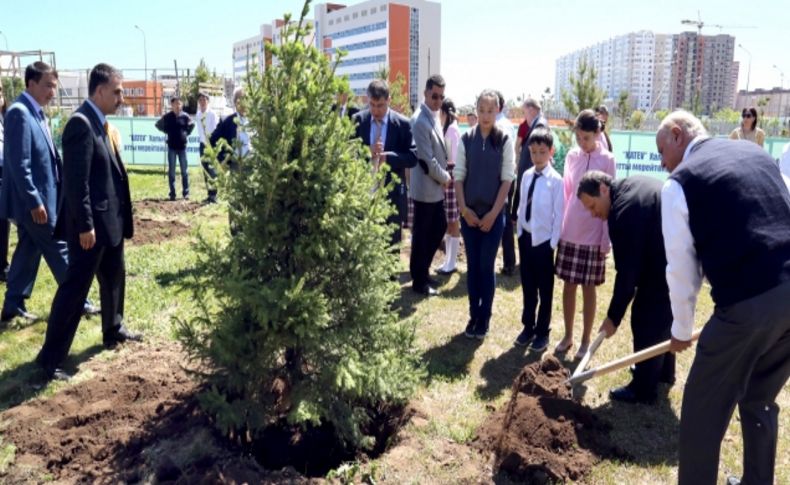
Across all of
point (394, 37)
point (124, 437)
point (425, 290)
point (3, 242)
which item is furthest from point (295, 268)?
point (394, 37)

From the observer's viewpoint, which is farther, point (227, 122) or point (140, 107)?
point (140, 107)

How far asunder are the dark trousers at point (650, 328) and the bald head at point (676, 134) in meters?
1.35

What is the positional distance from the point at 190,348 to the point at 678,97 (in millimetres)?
117352

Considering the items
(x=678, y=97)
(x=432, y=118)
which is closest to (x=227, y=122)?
(x=432, y=118)

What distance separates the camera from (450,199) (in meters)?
7.72

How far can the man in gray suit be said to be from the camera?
6.40 metres

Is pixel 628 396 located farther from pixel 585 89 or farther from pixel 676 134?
pixel 585 89

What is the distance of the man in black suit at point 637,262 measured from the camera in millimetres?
4125

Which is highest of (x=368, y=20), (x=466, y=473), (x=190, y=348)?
(x=368, y=20)

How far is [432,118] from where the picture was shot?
6.46m

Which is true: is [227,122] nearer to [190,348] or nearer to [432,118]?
[432,118]

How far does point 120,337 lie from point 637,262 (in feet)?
14.1

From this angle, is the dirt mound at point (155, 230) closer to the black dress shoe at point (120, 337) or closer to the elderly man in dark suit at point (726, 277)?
the black dress shoe at point (120, 337)

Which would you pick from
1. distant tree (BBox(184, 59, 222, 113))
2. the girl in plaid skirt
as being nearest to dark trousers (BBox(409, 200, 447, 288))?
the girl in plaid skirt
